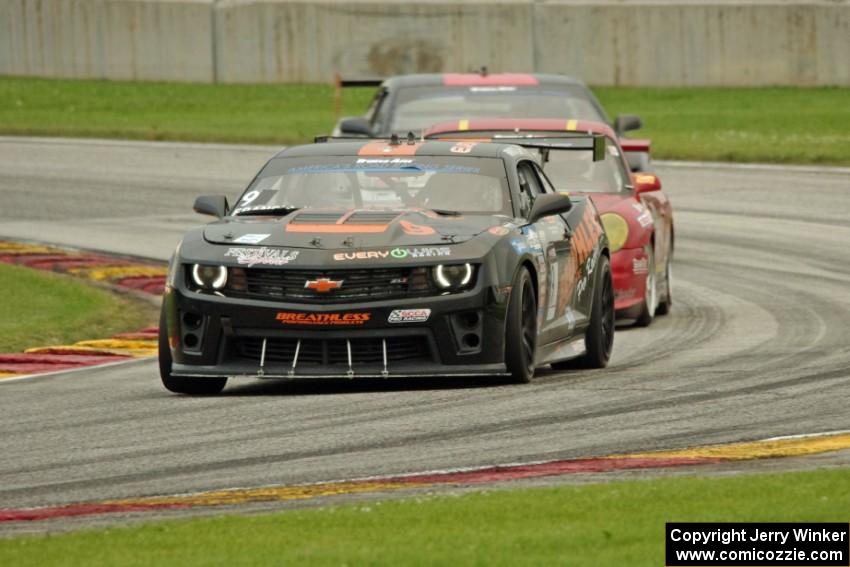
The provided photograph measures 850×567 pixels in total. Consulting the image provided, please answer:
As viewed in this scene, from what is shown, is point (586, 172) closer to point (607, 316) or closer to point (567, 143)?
point (567, 143)

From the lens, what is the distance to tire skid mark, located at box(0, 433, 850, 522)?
292 inches

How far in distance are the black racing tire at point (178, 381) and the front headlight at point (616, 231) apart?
4.15 m

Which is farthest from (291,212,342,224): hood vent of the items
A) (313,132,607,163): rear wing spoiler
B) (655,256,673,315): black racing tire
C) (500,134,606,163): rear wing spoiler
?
(655,256,673,315): black racing tire

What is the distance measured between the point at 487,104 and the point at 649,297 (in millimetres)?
4607

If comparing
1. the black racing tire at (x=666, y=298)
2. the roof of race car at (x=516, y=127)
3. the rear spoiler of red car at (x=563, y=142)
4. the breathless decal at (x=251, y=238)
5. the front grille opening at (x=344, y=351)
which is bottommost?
the black racing tire at (x=666, y=298)

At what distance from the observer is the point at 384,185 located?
11492 millimetres

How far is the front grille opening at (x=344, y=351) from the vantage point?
1035 cm

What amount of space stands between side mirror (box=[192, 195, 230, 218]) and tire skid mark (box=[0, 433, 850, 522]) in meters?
3.89

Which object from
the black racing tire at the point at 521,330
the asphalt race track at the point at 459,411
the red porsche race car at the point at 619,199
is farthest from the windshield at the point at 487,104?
the black racing tire at the point at 521,330

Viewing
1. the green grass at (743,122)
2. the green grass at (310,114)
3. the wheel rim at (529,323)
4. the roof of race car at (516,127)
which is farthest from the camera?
the green grass at (310,114)

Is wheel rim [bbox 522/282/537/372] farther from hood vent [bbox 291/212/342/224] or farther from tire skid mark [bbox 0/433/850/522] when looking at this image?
tire skid mark [bbox 0/433/850/522]

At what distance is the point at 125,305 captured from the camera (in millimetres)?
15961

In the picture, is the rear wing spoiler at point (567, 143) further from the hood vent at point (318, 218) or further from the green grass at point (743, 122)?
the green grass at point (743, 122)

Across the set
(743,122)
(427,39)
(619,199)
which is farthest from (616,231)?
(427,39)
